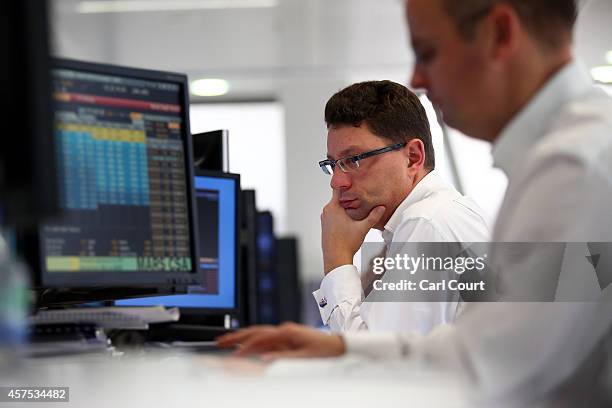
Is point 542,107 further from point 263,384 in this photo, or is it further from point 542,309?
point 263,384

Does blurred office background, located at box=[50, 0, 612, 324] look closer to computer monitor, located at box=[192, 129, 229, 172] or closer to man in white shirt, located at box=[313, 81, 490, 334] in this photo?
computer monitor, located at box=[192, 129, 229, 172]

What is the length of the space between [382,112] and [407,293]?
54 centimetres

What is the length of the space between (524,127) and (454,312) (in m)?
0.88

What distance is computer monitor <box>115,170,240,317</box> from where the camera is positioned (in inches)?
102

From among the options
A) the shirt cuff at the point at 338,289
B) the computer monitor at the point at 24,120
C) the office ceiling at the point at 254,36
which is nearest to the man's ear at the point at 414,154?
the shirt cuff at the point at 338,289

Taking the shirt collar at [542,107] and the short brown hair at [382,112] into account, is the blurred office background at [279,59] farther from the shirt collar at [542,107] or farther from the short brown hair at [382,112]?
the shirt collar at [542,107]

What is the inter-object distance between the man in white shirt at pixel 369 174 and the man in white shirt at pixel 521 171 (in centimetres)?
98

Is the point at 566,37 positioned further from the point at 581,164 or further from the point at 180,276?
the point at 180,276

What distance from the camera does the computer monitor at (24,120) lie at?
764mm

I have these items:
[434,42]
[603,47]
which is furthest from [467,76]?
[603,47]

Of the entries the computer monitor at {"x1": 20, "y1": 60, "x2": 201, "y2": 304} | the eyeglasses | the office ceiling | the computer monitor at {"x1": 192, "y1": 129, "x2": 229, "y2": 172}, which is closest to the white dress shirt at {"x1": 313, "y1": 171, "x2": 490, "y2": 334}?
the eyeglasses

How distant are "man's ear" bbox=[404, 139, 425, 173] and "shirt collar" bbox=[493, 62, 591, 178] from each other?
3.86 feet

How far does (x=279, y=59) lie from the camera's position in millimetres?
8320

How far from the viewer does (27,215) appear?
2.54 feet
